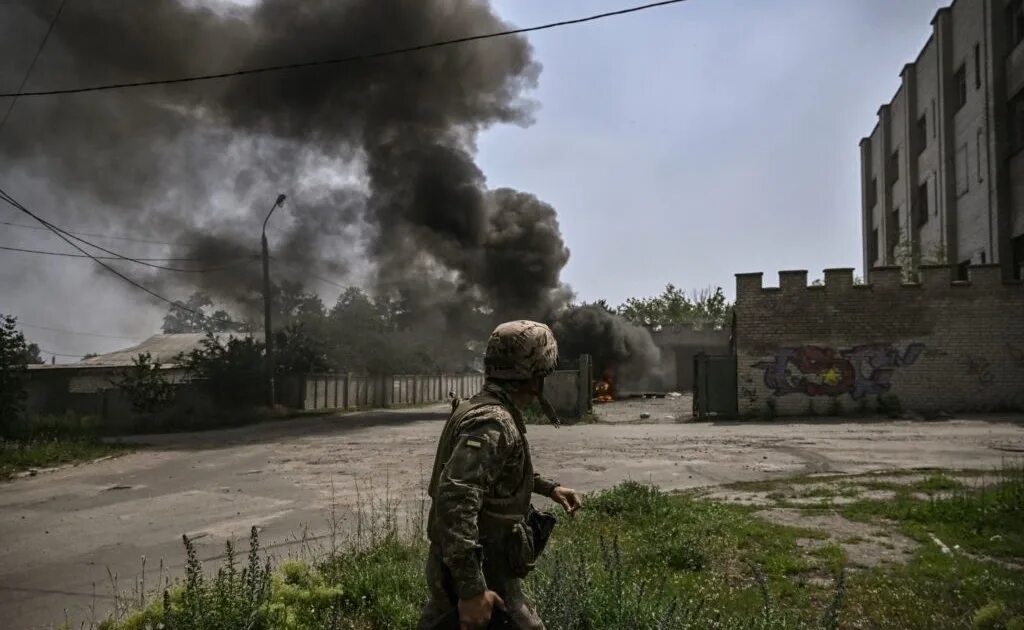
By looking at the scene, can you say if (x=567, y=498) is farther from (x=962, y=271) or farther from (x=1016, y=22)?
(x=962, y=271)

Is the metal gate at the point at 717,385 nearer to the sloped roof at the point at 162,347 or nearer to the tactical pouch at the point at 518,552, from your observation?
the tactical pouch at the point at 518,552

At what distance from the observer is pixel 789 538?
5.23 metres

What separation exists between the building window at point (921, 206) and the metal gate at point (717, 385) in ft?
43.3

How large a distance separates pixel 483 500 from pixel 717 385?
1676 cm

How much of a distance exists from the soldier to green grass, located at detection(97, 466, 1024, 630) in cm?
82

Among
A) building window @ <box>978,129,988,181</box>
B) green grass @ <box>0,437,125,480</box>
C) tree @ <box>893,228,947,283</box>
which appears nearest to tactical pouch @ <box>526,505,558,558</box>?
green grass @ <box>0,437,125,480</box>

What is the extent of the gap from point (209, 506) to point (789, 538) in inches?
235

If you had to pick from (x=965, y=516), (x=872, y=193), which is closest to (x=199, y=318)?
(x=872, y=193)

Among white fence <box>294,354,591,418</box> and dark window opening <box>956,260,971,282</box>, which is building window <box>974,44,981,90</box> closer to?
dark window opening <box>956,260,971,282</box>

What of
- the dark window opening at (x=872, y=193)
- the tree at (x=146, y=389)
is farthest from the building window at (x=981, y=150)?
the tree at (x=146, y=389)

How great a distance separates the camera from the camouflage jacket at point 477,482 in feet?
6.47

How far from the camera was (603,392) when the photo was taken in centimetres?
2925

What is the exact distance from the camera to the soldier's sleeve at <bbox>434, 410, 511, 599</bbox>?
1960 millimetres

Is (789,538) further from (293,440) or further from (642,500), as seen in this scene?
(293,440)
